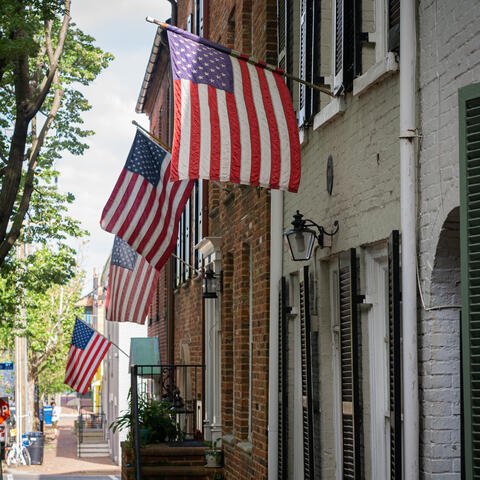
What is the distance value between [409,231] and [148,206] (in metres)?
7.37

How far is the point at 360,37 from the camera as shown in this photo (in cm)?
740

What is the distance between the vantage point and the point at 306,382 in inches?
342

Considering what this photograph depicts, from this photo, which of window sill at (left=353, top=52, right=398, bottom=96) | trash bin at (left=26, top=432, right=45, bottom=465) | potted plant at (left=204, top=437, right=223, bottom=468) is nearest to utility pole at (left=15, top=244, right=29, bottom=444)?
trash bin at (left=26, top=432, right=45, bottom=465)

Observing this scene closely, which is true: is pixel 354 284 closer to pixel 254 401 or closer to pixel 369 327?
pixel 369 327

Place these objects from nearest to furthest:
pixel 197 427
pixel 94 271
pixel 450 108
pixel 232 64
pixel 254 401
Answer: pixel 450 108 < pixel 232 64 < pixel 254 401 < pixel 197 427 < pixel 94 271

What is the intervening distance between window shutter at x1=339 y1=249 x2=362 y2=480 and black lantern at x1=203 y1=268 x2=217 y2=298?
708 cm

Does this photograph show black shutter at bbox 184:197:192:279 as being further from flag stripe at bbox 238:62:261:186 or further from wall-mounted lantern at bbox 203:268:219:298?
flag stripe at bbox 238:62:261:186

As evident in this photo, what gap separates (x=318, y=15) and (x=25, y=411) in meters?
33.5

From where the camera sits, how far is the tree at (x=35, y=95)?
49.0 ft

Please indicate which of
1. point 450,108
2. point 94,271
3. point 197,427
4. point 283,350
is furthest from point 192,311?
point 94,271

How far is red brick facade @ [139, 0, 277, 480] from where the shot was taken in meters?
11.3

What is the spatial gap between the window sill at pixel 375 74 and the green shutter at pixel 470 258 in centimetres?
151

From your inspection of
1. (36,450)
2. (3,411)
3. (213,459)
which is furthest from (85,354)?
(36,450)

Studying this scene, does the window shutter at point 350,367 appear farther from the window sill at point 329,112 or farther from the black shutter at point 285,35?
the black shutter at point 285,35
